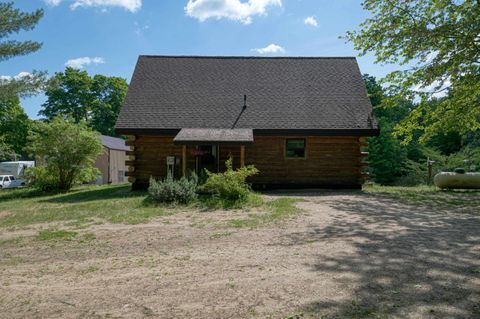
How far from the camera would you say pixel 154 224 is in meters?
8.34

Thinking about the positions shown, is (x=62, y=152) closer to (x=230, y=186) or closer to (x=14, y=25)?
(x=14, y=25)

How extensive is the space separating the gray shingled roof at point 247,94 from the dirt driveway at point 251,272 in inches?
343

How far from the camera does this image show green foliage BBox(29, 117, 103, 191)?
17625 millimetres

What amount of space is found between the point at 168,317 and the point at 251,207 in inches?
288

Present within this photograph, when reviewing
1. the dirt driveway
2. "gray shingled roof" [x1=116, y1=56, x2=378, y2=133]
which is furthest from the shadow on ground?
"gray shingled roof" [x1=116, y1=56, x2=378, y2=133]

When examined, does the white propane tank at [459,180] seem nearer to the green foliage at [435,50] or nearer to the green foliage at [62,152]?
the green foliage at [435,50]

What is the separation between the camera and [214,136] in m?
14.5

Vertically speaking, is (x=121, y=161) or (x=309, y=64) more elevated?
(x=309, y=64)

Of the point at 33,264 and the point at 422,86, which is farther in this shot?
the point at 422,86

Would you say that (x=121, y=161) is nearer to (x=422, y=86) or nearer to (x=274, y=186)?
(x=274, y=186)

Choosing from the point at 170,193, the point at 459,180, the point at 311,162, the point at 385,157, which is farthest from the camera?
the point at 385,157

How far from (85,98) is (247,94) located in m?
43.4

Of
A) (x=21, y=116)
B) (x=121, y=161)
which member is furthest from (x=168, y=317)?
(x=21, y=116)

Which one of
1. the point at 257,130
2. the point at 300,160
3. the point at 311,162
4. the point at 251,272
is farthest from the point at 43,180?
the point at 251,272
